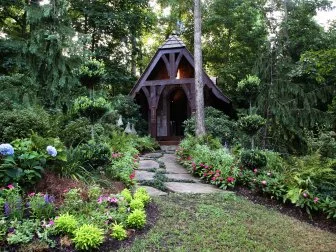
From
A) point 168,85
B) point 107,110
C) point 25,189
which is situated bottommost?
point 25,189

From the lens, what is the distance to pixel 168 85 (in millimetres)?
15766

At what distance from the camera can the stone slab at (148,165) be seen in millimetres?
8867

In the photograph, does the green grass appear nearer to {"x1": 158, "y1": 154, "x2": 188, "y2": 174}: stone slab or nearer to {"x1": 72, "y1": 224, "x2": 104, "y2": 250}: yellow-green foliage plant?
{"x1": 72, "y1": 224, "x2": 104, "y2": 250}: yellow-green foliage plant

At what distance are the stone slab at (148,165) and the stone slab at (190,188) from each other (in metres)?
1.73

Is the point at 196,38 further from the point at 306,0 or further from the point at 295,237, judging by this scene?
the point at 295,237

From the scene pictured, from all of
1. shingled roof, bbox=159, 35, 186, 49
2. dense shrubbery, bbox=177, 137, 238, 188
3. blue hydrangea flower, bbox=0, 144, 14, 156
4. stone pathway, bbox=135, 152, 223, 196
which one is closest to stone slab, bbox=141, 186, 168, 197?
stone pathway, bbox=135, 152, 223, 196

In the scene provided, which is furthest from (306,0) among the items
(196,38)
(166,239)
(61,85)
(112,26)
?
(166,239)

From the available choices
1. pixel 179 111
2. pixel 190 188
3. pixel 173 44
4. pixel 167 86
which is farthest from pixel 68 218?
pixel 179 111

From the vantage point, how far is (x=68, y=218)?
11.4 ft

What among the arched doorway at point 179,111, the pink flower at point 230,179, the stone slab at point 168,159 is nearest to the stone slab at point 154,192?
the pink flower at point 230,179

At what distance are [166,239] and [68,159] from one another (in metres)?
2.38

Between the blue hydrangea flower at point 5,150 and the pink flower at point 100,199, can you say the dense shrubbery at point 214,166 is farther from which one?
the blue hydrangea flower at point 5,150

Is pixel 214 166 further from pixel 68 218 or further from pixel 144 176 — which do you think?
pixel 68 218

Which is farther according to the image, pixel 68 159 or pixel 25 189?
pixel 68 159
